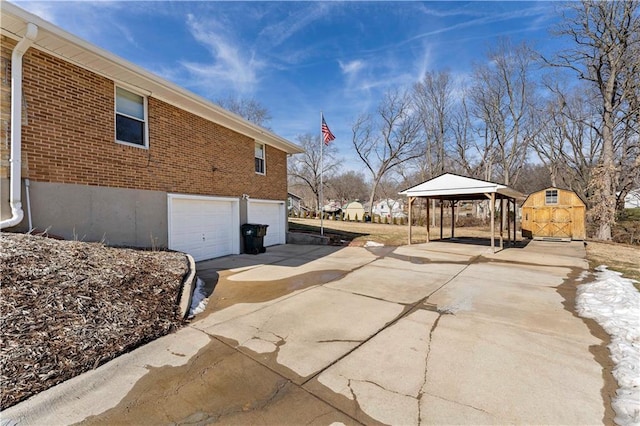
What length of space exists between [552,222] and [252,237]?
16.4m

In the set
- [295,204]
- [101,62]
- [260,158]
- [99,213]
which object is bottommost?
[99,213]

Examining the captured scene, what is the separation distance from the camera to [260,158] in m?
11.9

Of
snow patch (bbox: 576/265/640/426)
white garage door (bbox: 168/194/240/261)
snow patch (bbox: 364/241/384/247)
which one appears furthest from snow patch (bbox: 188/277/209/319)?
snow patch (bbox: 364/241/384/247)

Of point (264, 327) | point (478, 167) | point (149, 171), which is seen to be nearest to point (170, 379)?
point (264, 327)

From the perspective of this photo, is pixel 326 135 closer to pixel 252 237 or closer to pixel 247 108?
pixel 252 237

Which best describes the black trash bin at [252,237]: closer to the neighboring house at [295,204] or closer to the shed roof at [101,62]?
the shed roof at [101,62]

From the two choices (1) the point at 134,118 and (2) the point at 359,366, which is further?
(1) the point at 134,118

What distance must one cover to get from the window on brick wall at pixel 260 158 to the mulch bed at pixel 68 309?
7365mm

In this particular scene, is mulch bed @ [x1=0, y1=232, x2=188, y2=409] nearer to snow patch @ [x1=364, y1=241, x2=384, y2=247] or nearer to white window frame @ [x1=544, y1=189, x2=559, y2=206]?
snow patch @ [x1=364, y1=241, x2=384, y2=247]

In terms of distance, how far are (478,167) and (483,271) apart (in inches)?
1094

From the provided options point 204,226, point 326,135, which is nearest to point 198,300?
point 204,226

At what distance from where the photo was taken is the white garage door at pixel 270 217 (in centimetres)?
1130

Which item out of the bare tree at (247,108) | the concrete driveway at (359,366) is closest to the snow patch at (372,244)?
the concrete driveway at (359,366)

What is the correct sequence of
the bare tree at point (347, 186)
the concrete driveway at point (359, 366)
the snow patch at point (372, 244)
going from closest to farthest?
the concrete driveway at point (359, 366) < the snow patch at point (372, 244) < the bare tree at point (347, 186)
